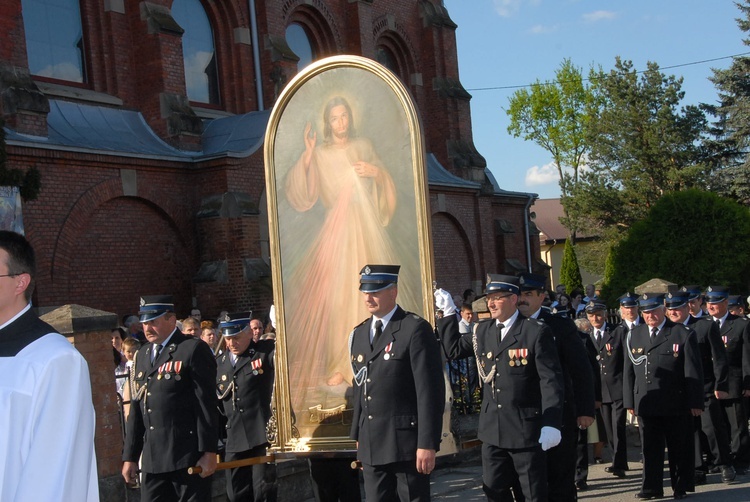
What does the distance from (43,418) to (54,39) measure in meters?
16.7

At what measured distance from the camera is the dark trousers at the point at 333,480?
286 inches

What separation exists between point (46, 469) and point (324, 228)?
4.35 meters

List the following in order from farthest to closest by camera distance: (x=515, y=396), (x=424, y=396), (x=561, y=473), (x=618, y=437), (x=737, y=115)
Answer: (x=737, y=115), (x=618, y=437), (x=561, y=473), (x=515, y=396), (x=424, y=396)

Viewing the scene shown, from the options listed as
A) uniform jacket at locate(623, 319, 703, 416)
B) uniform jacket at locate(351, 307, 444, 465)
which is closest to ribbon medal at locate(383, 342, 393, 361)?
uniform jacket at locate(351, 307, 444, 465)

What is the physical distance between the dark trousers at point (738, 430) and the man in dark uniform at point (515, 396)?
5.02m

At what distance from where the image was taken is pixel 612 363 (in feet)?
35.6

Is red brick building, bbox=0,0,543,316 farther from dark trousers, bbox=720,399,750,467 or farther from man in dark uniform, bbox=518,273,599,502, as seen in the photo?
A: man in dark uniform, bbox=518,273,599,502

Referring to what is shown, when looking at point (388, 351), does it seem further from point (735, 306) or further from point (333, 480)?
point (735, 306)

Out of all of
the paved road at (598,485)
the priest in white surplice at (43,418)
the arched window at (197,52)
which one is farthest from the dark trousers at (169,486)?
the arched window at (197,52)

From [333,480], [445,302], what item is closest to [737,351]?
[445,302]

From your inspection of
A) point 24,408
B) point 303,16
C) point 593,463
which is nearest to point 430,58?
point 303,16

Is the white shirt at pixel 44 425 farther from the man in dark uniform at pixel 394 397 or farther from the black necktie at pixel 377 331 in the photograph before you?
the black necktie at pixel 377 331

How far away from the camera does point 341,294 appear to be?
718cm

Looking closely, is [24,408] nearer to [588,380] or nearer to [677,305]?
[588,380]
